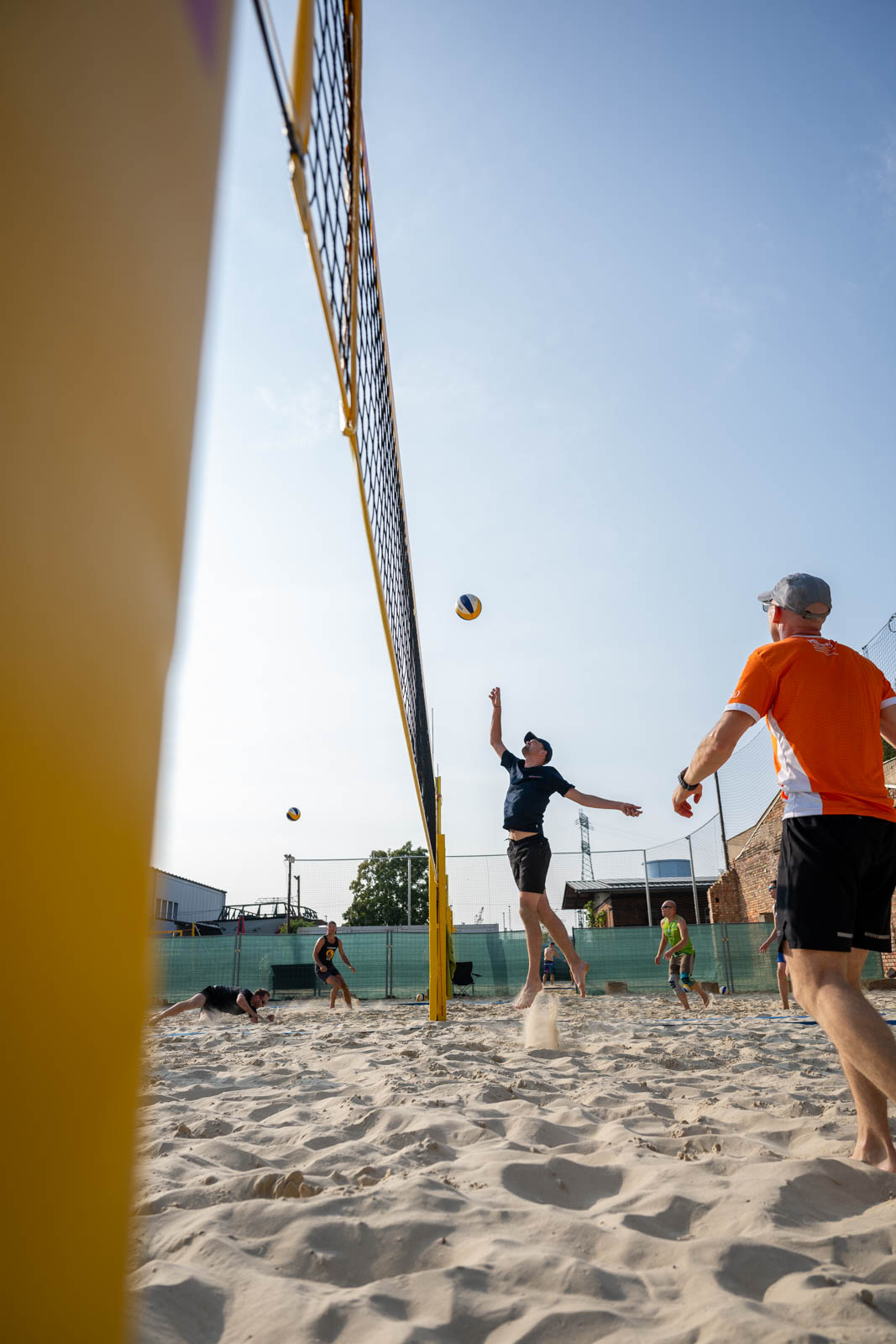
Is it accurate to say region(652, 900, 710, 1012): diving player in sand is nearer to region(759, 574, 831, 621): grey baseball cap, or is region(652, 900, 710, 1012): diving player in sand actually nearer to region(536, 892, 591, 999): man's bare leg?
region(536, 892, 591, 999): man's bare leg

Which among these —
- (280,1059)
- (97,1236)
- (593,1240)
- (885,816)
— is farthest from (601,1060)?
(97,1236)

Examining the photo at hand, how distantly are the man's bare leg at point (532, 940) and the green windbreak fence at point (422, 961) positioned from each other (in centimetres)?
833

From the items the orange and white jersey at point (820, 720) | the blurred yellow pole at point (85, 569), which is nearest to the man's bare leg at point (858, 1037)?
the orange and white jersey at point (820, 720)

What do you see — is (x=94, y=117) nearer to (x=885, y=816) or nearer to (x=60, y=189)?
(x=60, y=189)

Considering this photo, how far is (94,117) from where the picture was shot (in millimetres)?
451

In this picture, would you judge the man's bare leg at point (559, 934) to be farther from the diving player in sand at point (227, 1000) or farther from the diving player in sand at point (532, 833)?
the diving player in sand at point (227, 1000)

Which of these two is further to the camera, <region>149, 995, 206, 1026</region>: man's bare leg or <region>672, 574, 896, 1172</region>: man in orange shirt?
<region>149, 995, 206, 1026</region>: man's bare leg

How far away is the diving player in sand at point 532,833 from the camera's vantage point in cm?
591

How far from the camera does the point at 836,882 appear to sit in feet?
7.37

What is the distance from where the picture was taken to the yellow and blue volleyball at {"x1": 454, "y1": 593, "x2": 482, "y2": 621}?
23.6 ft

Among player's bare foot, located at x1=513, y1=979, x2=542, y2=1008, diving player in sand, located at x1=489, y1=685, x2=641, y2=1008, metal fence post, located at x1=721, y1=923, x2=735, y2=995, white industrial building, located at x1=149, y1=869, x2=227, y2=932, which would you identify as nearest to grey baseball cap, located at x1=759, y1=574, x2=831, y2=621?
diving player in sand, located at x1=489, y1=685, x2=641, y2=1008

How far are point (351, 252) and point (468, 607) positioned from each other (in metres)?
4.47

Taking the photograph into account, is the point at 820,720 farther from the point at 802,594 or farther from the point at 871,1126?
the point at 871,1126

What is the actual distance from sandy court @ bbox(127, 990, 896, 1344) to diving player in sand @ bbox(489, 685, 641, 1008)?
253 centimetres
